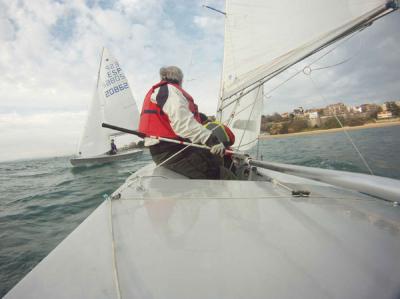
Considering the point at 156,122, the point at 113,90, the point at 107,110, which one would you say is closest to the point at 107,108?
the point at 107,110

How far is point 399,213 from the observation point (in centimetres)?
95

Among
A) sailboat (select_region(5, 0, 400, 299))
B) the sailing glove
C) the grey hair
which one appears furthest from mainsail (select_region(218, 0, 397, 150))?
the sailing glove

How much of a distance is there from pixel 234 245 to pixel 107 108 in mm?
13717

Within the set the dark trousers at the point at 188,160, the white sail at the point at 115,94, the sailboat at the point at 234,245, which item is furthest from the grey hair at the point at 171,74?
the white sail at the point at 115,94

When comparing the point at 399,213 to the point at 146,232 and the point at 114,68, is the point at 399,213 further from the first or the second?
the point at 114,68

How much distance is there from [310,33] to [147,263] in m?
2.40

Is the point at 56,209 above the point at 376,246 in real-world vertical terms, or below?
below

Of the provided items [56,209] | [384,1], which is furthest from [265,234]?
[56,209]

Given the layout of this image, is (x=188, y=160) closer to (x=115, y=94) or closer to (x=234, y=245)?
(x=234, y=245)

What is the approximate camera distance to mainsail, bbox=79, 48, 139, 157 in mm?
12672

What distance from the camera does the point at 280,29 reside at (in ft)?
7.30

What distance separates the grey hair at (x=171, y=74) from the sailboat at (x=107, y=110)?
458 inches

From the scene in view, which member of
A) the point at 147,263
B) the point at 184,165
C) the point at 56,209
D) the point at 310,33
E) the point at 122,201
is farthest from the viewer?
the point at 56,209

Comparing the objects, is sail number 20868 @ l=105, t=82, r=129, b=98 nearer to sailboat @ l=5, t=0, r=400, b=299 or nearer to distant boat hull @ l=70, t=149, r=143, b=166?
distant boat hull @ l=70, t=149, r=143, b=166
